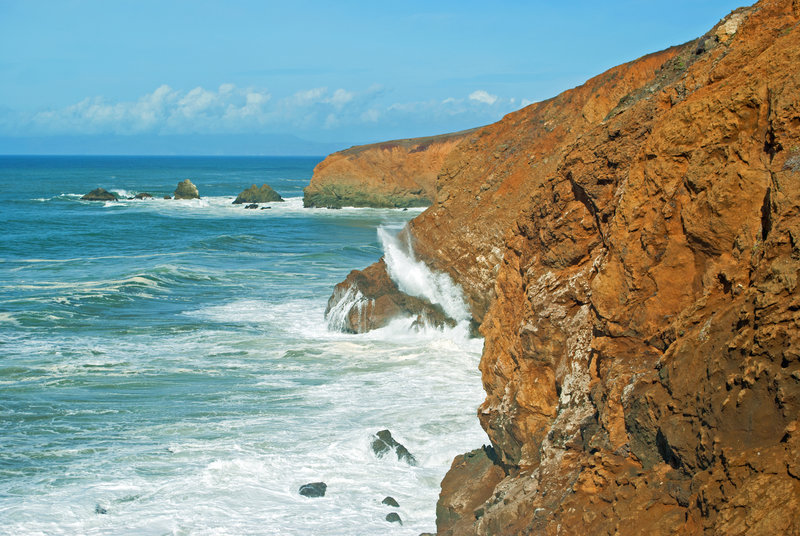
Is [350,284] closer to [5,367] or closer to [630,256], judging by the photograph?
[5,367]

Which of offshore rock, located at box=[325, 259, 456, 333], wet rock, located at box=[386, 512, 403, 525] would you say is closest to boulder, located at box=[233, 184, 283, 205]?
offshore rock, located at box=[325, 259, 456, 333]

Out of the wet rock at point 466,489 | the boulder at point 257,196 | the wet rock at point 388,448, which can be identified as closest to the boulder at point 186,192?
the boulder at point 257,196

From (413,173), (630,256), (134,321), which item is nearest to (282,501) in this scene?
(630,256)

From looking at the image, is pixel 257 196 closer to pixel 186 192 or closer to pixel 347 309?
pixel 186 192

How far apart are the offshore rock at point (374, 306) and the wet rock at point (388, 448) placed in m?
7.17

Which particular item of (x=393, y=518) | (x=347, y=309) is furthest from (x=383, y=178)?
(x=393, y=518)

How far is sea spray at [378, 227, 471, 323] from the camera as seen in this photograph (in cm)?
1770

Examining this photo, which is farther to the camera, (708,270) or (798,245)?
(708,270)

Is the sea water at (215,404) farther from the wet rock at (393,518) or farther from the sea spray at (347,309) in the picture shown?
the sea spray at (347,309)

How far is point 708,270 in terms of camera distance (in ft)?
18.2

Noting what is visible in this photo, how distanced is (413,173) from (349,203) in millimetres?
5641

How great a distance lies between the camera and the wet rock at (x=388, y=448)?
10.4 meters

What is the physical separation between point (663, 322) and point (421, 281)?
41.9ft

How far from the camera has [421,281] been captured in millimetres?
18547
